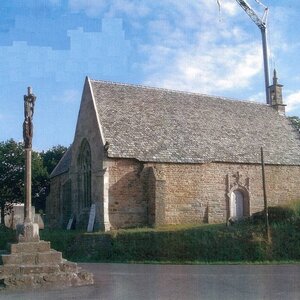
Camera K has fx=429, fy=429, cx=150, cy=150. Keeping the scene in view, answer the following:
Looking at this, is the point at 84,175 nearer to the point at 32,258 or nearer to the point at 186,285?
the point at 32,258

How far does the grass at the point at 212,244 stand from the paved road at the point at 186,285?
278cm

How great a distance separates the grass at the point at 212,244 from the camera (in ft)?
65.1

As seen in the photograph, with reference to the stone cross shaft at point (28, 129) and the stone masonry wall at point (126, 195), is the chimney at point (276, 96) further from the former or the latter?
the stone cross shaft at point (28, 129)

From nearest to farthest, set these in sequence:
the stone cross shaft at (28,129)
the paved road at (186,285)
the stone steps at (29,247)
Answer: the paved road at (186,285) < the stone steps at (29,247) < the stone cross shaft at (28,129)

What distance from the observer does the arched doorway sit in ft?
94.8

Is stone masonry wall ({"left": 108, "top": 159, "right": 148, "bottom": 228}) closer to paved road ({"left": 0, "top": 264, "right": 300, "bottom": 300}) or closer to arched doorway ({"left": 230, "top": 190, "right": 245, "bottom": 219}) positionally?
arched doorway ({"left": 230, "top": 190, "right": 245, "bottom": 219})

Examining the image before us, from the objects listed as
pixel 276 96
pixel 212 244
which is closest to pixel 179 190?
pixel 212 244

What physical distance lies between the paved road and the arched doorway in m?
11.8

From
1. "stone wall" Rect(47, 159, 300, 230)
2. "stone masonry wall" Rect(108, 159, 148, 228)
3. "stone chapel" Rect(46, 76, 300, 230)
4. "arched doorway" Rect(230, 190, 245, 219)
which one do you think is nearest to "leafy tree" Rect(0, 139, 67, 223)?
"stone chapel" Rect(46, 76, 300, 230)

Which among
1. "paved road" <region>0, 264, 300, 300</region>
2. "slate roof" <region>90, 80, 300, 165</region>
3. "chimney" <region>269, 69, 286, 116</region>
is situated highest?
"chimney" <region>269, 69, 286, 116</region>

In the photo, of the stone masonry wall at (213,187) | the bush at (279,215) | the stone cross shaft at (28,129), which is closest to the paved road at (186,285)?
the stone cross shaft at (28,129)

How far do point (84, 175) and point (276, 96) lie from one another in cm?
1893

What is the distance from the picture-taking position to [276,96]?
38.1m

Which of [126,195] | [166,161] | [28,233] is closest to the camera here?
[28,233]
